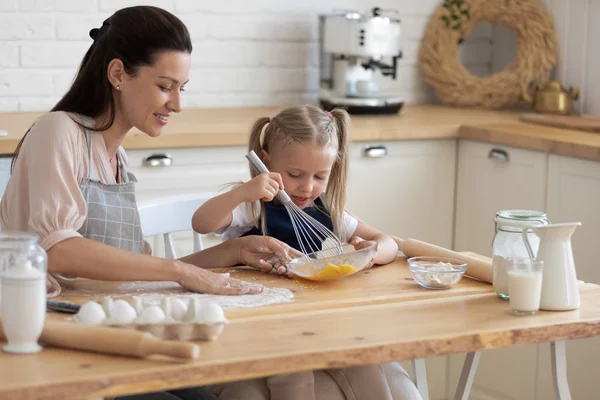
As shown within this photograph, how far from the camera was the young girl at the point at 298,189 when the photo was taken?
2062 mm

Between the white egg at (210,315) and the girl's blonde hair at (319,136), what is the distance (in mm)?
781

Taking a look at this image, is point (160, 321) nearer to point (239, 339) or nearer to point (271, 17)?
point (239, 339)

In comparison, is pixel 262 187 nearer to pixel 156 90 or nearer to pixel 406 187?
pixel 156 90

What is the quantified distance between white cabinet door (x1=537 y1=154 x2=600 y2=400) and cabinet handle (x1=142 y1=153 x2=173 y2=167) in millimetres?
1189

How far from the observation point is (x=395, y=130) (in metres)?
3.38

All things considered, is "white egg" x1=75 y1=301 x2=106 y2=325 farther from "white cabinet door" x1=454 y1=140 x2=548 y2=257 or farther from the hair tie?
"white cabinet door" x1=454 y1=140 x2=548 y2=257

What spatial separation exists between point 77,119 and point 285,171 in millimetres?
473

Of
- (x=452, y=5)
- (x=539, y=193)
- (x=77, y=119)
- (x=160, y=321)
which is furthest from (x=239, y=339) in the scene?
(x=452, y=5)

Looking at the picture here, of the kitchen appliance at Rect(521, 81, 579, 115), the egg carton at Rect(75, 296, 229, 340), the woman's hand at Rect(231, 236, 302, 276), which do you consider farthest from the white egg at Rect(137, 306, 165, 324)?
the kitchen appliance at Rect(521, 81, 579, 115)

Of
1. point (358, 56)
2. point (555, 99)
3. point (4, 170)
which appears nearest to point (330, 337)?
point (4, 170)

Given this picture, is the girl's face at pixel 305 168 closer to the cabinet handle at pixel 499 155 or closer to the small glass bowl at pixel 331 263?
the small glass bowl at pixel 331 263

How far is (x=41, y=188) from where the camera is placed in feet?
6.25

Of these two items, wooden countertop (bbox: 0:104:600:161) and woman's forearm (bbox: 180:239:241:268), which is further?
wooden countertop (bbox: 0:104:600:161)

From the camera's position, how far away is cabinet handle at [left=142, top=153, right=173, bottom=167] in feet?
10.0
